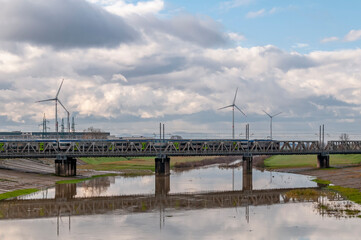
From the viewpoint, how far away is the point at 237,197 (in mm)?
73062

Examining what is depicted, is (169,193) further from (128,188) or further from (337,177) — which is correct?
(337,177)

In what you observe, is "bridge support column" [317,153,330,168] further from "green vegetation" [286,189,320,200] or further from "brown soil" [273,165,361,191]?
"green vegetation" [286,189,320,200]

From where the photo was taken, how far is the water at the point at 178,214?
4375cm

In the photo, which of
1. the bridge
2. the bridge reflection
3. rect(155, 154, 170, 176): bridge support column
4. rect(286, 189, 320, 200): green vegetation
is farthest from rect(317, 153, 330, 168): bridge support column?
rect(286, 189, 320, 200): green vegetation

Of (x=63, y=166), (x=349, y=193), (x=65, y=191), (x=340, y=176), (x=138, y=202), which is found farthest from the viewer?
(x=63, y=166)

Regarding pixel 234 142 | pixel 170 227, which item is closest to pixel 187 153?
pixel 234 142

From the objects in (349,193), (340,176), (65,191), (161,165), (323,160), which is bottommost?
(65,191)

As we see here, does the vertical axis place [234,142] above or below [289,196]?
above

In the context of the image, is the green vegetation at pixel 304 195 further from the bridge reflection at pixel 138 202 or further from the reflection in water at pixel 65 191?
the reflection in water at pixel 65 191

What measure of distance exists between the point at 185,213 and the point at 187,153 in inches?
2513

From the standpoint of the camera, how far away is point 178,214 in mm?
55156

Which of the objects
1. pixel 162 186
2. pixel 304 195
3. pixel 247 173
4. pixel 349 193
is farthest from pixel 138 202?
pixel 247 173

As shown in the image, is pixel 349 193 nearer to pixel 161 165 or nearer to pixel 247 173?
pixel 247 173

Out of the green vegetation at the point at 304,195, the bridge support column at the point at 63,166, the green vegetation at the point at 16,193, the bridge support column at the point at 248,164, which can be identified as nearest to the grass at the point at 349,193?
the green vegetation at the point at 304,195
